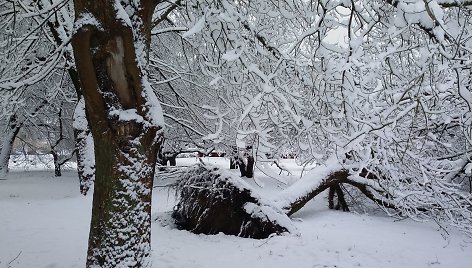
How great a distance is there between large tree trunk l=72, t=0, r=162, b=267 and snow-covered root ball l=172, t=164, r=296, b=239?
3303 millimetres

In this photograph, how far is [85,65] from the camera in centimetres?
361

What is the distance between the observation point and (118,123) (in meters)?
3.68

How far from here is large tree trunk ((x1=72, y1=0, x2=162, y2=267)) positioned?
362cm

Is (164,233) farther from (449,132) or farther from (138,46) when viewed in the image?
(449,132)

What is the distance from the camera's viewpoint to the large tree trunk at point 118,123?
3.62 metres

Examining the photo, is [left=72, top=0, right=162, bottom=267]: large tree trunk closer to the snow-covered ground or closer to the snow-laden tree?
the snow-laden tree

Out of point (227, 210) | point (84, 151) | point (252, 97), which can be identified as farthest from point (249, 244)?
point (84, 151)

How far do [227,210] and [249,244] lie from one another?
0.99 meters

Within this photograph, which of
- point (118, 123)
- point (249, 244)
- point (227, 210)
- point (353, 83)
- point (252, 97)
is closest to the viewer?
point (118, 123)

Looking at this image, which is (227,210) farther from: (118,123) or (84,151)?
(84,151)

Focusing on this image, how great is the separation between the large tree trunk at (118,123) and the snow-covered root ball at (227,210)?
330 centimetres

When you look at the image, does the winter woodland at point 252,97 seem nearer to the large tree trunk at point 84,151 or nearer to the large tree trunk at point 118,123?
the large tree trunk at point 118,123

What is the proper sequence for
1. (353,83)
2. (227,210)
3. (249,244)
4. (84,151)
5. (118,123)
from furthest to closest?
(84,151), (227,210), (249,244), (353,83), (118,123)

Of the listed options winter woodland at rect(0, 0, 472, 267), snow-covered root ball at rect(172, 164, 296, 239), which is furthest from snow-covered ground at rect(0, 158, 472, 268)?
winter woodland at rect(0, 0, 472, 267)
